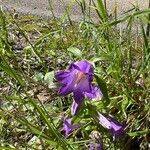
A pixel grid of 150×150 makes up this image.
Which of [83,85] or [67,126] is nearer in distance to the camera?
[83,85]

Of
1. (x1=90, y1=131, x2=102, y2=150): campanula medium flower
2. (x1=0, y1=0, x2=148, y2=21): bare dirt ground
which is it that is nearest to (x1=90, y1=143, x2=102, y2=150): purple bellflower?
(x1=90, y1=131, x2=102, y2=150): campanula medium flower

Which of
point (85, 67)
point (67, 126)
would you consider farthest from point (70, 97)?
point (85, 67)

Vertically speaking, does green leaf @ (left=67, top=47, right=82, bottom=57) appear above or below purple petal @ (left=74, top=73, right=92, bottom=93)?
above

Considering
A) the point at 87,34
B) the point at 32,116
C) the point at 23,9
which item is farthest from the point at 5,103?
the point at 23,9

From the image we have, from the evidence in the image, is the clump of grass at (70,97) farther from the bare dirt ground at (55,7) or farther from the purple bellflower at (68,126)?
the bare dirt ground at (55,7)

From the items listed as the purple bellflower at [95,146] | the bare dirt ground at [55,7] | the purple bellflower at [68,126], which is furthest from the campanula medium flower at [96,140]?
the bare dirt ground at [55,7]

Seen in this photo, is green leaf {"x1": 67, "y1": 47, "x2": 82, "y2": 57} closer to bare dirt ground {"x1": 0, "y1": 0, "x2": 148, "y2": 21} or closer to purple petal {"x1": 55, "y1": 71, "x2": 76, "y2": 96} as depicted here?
purple petal {"x1": 55, "y1": 71, "x2": 76, "y2": 96}

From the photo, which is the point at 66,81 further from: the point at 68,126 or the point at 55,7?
the point at 55,7
